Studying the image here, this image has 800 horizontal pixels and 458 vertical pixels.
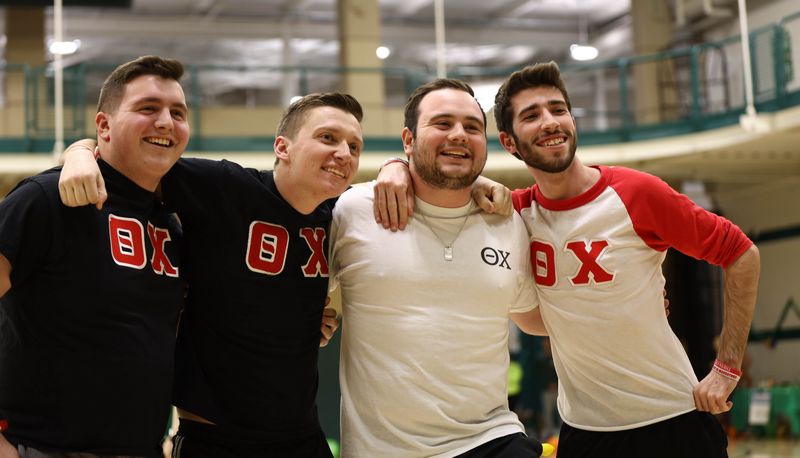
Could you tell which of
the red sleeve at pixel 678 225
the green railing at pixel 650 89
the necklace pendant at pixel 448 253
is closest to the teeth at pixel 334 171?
the necklace pendant at pixel 448 253

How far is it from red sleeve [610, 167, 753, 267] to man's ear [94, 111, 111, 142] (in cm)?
225

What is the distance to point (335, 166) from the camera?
3.63 meters

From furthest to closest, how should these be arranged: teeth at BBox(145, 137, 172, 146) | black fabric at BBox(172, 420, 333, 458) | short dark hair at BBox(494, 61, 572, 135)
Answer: short dark hair at BBox(494, 61, 572, 135)
black fabric at BBox(172, 420, 333, 458)
teeth at BBox(145, 137, 172, 146)

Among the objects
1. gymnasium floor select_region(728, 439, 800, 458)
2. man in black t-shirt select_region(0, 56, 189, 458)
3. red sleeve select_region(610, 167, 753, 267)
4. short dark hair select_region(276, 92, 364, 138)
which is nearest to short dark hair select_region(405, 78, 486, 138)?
short dark hair select_region(276, 92, 364, 138)

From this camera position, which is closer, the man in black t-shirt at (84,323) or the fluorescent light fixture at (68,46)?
the man in black t-shirt at (84,323)

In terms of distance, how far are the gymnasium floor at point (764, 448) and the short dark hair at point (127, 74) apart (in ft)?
38.0

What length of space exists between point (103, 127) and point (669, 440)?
2.76 meters

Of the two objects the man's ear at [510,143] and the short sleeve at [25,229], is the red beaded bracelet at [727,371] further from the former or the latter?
the short sleeve at [25,229]

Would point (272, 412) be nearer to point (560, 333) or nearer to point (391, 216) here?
point (391, 216)

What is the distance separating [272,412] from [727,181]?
1680 cm

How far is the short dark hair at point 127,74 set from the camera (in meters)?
3.33

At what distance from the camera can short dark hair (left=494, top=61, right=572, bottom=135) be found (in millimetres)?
4188

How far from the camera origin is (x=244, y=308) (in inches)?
137

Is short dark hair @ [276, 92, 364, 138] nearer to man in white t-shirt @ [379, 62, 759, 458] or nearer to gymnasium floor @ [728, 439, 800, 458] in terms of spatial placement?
man in white t-shirt @ [379, 62, 759, 458]
